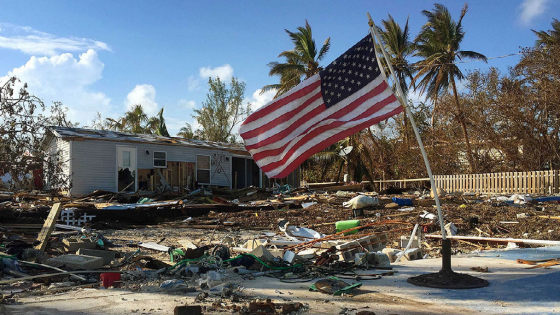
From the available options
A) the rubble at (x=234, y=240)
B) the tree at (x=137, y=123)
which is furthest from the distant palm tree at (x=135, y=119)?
the rubble at (x=234, y=240)

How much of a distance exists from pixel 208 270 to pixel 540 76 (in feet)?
69.9

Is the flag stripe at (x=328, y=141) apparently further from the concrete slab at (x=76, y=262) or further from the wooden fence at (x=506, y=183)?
the wooden fence at (x=506, y=183)

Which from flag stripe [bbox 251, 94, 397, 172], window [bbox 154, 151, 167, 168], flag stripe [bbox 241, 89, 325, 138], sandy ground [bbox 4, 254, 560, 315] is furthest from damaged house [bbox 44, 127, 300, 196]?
sandy ground [bbox 4, 254, 560, 315]

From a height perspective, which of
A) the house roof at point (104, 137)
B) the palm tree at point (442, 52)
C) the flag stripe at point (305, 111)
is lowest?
the flag stripe at point (305, 111)

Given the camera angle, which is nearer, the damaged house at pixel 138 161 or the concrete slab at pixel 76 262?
the concrete slab at pixel 76 262

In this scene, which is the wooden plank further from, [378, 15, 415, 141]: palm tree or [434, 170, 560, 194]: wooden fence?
[378, 15, 415, 141]: palm tree

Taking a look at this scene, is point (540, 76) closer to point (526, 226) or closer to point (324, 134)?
point (526, 226)

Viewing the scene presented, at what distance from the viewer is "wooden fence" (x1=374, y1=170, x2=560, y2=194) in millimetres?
20016

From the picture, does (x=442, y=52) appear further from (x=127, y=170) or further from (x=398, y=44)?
(x=127, y=170)

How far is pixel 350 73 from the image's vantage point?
5.89m

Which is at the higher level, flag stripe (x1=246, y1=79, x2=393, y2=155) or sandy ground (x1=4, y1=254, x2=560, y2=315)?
flag stripe (x1=246, y1=79, x2=393, y2=155)

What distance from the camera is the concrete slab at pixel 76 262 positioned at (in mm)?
6062

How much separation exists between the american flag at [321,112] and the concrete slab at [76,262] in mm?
2681

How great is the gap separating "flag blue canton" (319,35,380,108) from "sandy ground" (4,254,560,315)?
7.94 feet
